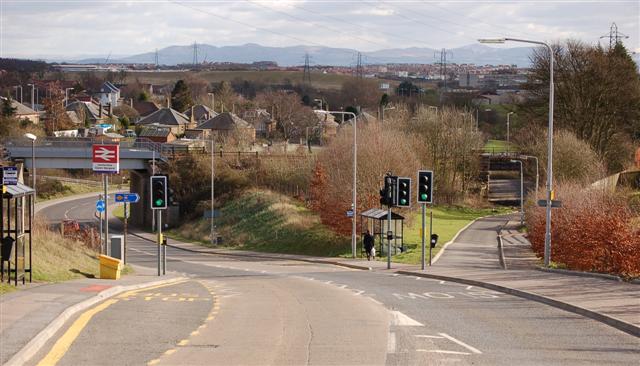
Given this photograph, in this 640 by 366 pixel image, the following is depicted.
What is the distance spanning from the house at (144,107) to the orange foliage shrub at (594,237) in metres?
140

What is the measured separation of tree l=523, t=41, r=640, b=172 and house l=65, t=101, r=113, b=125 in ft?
286

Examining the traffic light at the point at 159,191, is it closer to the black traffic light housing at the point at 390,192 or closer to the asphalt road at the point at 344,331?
the asphalt road at the point at 344,331

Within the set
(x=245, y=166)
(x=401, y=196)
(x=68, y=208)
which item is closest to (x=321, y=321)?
(x=401, y=196)

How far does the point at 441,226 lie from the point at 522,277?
4361 cm

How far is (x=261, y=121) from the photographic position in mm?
144625

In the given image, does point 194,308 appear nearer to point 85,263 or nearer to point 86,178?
point 85,263

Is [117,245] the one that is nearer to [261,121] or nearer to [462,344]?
[462,344]

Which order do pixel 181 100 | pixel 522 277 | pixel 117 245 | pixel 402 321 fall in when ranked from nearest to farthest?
pixel 402 321 < pixel 522 277 < pixel 117 245 < pixel 181 100

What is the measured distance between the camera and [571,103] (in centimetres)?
8312

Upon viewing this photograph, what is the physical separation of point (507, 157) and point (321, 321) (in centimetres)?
8095

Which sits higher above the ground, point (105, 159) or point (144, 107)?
point (144, 107)

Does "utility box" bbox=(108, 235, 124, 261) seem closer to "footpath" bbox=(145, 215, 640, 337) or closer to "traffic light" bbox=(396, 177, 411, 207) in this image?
"traffic light" bbox=(396, 177, 411, 207)

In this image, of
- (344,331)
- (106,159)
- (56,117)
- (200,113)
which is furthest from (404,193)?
(200,113)

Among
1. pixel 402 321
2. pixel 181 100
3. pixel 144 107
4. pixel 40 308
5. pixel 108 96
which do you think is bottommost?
pixel 402 321
